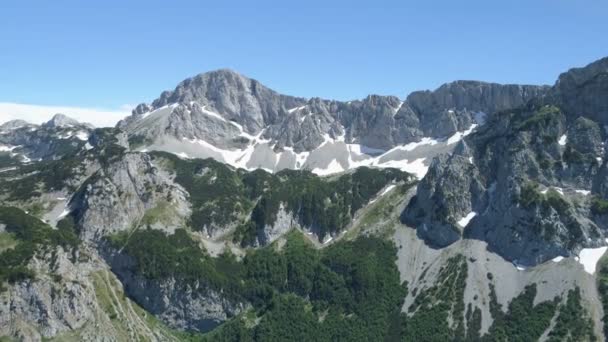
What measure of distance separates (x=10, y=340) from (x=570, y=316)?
550 ft

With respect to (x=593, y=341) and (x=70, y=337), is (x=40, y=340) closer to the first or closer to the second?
(x=70, y=337)

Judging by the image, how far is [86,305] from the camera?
192500mm

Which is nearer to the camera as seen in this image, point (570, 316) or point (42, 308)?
point (42, 308)

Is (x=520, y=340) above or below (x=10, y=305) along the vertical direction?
below

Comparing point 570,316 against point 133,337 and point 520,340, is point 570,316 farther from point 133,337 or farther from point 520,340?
point 133,337

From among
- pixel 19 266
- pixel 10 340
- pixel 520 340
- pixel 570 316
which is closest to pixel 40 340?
pixel 10 340

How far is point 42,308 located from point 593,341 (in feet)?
540

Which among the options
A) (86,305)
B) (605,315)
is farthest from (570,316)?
(86,305)

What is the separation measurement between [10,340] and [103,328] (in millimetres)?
26774

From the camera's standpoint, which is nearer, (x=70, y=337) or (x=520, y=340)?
(x=70, y=337)

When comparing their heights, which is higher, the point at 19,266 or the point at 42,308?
the point at 19,266

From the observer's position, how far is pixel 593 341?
189250 mm

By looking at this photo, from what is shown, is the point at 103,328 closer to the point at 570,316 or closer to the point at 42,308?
the point at 42,308

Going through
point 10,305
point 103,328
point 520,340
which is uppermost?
point 10,305
